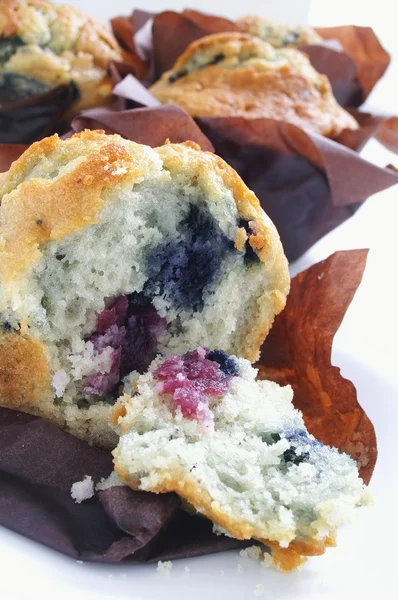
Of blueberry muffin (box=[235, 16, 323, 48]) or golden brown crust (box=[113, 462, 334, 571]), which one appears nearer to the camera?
golden brown crust (box=[113, 462, 334, 571])

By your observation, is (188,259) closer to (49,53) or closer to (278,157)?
(278,157)

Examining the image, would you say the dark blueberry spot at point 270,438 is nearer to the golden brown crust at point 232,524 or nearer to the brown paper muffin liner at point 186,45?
the golden brown crust at point 232,524

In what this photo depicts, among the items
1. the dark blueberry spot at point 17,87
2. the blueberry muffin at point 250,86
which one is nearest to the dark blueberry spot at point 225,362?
the blueberry muffin at point 250,86

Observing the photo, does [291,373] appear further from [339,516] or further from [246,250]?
[339,516]

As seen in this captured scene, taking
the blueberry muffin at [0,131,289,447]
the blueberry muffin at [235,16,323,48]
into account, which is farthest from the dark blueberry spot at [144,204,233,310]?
the blueberry muffin at [235,16,323,48]

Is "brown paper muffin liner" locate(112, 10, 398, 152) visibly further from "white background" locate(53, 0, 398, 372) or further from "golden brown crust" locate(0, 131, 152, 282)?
"golden brown crust" locate(0, 131, 152, 282)
